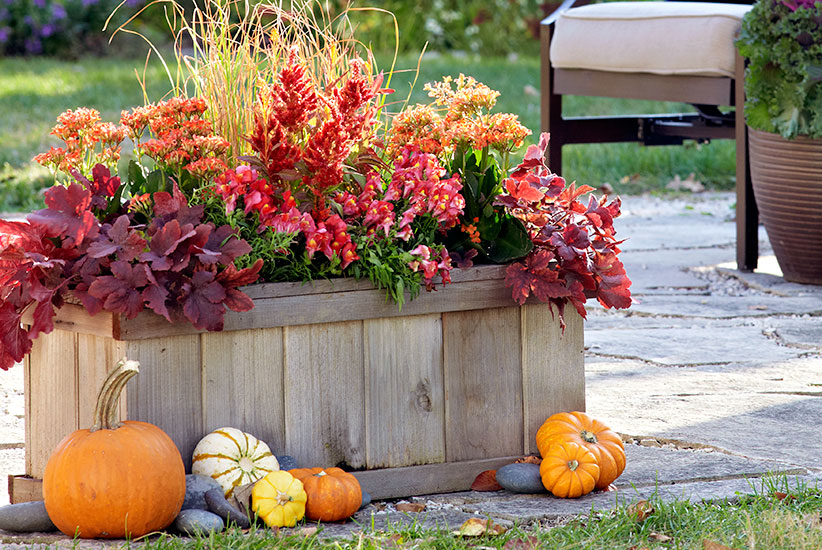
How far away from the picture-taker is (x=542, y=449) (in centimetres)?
226

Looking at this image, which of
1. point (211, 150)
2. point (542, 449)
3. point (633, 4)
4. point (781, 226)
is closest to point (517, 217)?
point (542, 449)

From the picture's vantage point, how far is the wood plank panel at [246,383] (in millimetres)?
2070

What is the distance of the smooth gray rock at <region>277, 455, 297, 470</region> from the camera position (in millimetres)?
2095

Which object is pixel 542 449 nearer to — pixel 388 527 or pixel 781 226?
pixel 388 527

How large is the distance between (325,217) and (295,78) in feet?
0.88

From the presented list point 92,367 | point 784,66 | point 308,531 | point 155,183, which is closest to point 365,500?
point 308,531

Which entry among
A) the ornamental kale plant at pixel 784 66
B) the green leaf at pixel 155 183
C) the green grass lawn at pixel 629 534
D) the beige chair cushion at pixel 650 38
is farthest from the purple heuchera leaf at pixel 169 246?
the beige chair cushion at pixel 650 38

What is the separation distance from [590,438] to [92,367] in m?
0.96

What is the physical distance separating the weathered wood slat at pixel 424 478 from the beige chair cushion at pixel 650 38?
2491 millimetres

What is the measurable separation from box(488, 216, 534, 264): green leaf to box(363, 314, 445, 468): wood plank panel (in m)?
0.18

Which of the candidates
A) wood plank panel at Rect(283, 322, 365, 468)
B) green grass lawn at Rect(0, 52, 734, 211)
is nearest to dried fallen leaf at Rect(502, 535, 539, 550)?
wood plank panel at Rect(283, 322, 365, 468)

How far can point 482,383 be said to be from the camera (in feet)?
7.46

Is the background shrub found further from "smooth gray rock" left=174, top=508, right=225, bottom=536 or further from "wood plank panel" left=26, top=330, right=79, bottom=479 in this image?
"smooth gray rock" left=174, top=508, right=225, bottom=536

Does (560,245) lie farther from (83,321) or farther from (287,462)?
(83,321)
